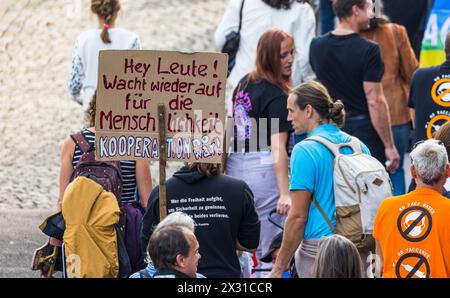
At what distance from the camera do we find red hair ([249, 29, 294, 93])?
885 centimetres

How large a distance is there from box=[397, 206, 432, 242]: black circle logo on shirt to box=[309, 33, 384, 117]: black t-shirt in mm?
2642

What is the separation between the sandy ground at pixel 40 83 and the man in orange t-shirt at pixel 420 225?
3.66 metres

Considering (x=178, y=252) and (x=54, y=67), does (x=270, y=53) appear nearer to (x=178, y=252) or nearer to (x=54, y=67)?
(x=178, y=252)

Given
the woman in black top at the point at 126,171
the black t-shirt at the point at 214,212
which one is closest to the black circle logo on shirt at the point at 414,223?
the black t-shirt at the point at 214,212

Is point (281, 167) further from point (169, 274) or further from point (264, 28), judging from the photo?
point (169, 274)

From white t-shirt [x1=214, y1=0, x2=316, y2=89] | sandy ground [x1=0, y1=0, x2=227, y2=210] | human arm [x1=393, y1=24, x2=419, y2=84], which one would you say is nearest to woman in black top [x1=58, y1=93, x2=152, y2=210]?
white t-shirt [x1=214, y1=0, x2=316, y2=89]

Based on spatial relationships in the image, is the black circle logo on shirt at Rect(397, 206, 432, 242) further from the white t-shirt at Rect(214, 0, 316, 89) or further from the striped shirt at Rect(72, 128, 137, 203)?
the white t-shirt at Rect(214, 0, 316, 89)

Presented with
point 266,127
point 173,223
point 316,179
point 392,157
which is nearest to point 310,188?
point 316,179

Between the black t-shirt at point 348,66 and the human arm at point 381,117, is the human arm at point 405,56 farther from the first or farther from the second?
the black t-shirt at point 348,66

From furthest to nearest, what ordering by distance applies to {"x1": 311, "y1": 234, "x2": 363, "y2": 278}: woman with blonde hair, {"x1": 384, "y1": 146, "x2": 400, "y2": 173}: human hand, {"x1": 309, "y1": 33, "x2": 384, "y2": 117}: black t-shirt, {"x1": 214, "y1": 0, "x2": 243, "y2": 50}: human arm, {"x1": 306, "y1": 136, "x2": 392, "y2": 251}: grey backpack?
{"x1": 214, "y1": 0, "x2": 243, "y2": 50}: human arm < {"x1": 384, "y1": 146, "x2": 400, "y2": 173}: human hand < {"x1": 309, "y1": 33, "x2": 384, "y2": 117}: black t-shirt < {"x1": 306, "y1": 136, "x2": 392, "y2": 251}: grey backpack < {"x1": 311, "y1": 234, "x2": 363, "y2": 278}: woman with blonde hair

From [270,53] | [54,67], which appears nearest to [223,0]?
[54,67]

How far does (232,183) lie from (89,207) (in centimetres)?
94

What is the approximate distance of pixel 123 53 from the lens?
7.39 m

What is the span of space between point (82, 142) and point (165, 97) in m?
0.87
